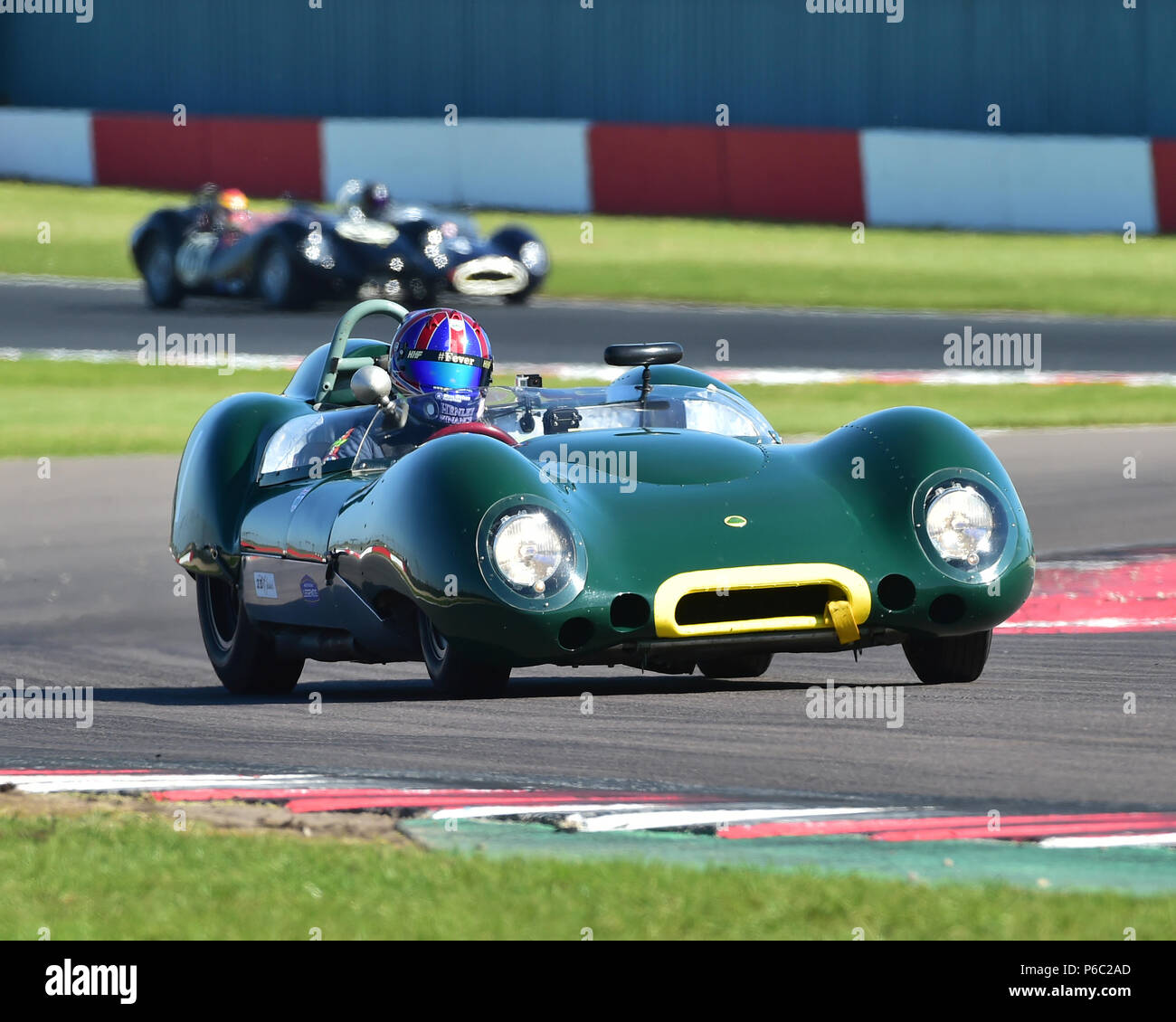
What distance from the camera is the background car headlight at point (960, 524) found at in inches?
268

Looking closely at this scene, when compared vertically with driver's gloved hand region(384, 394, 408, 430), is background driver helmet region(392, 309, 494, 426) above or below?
above

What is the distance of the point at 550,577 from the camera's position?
6.50 metres

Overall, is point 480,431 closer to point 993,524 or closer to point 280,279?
point 993,524

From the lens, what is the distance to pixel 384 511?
271 inches

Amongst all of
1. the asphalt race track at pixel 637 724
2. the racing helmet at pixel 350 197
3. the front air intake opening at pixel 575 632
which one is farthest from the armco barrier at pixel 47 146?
the front air intake opening at pixel 575 632

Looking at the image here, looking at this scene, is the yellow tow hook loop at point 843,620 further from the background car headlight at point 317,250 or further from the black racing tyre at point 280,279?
the black racing tyre at point 280,279

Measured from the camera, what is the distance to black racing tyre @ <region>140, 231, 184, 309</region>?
78.2ft

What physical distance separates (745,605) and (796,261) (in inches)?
816

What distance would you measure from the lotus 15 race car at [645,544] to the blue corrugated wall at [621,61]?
26.3m

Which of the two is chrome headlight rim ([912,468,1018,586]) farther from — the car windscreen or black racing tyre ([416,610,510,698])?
the car windscreen

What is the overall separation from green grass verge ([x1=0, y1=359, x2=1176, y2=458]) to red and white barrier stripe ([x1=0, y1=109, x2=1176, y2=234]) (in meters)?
9.14

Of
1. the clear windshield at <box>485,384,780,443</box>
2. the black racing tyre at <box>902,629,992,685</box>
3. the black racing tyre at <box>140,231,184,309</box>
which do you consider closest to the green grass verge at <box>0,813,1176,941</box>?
the black racing tyre at <box>902,629,992,685</box>

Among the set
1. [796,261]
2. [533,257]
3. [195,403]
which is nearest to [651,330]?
[533,257]
